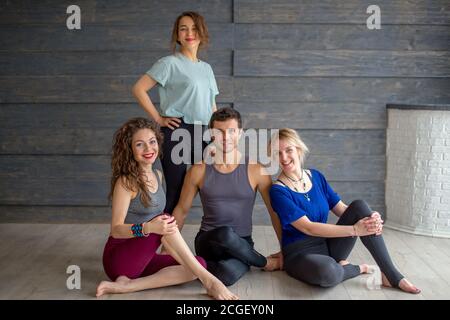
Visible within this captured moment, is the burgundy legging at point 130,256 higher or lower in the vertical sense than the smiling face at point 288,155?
lower

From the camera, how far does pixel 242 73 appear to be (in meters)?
3.85

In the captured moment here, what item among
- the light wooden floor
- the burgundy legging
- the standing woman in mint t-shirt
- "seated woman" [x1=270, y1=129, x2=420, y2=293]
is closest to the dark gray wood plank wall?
the light wooden floor

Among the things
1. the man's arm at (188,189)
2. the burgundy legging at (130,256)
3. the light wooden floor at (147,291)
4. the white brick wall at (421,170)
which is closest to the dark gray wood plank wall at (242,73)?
the white brick wall at (421,170)

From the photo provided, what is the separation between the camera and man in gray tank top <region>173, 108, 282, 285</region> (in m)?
2.70

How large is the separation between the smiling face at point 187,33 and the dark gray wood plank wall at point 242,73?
85cm

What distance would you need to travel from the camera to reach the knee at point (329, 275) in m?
2.55

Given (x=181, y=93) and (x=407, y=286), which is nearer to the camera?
(x=407, y=286)

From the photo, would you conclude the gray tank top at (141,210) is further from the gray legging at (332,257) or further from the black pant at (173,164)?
the gray legging at (332,257)

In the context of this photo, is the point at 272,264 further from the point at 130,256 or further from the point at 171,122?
the point at 171,122

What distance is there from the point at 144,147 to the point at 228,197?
0.47 metres

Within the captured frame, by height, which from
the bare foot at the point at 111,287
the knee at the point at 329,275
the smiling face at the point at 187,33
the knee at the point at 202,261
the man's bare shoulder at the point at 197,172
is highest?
the smiling face at the point at 187,33

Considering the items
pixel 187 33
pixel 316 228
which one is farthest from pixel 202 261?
pixel 187 33

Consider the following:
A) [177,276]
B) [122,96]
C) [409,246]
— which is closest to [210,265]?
[177,276]

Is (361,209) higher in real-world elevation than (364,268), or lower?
higher
